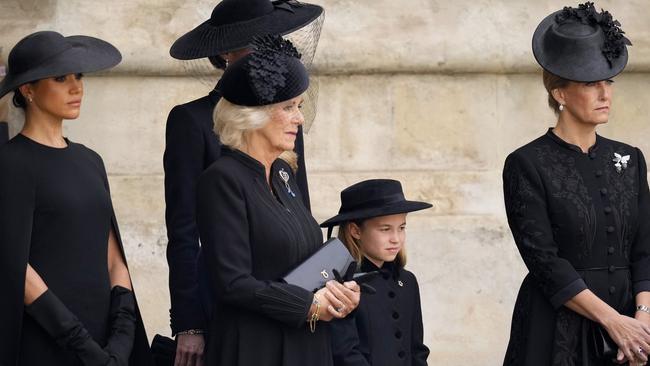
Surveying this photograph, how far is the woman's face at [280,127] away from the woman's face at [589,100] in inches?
51.0

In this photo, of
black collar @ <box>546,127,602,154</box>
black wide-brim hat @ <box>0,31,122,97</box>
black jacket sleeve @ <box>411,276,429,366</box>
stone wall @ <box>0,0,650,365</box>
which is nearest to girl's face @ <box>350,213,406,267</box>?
black jacket sleeve @ <box>411,276,429,366</box>

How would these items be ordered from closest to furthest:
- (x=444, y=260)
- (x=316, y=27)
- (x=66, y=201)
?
(x=66, y=201)
(x=316, y=27)
(x=444, y=260)

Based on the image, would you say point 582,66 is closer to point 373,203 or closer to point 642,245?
point 642,245

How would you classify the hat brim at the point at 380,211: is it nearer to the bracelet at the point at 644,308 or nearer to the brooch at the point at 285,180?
the brooch at the point at 285,180

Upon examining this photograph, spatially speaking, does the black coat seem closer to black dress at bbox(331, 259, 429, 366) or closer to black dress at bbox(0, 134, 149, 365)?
black dress at bbox(0, 134, 149, 365)

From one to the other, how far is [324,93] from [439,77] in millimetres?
620

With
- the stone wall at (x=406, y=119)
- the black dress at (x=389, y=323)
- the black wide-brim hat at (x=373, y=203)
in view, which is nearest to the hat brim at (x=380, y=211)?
the black wide-brim hat at (x=373, y=203)

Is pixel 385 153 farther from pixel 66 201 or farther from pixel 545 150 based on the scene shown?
pixel 66 201

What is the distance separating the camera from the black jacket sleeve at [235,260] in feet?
16.1

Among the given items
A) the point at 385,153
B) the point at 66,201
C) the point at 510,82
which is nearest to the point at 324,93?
the point at 385,153

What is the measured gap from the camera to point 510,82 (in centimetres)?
831

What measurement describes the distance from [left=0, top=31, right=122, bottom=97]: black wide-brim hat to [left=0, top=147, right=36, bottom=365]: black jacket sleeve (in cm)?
32

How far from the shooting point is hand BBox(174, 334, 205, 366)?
5.47 m

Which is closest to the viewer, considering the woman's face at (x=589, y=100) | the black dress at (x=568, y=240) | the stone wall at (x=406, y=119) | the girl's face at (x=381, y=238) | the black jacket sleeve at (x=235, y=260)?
the black jacket sleeve at (x=235, y=260)
